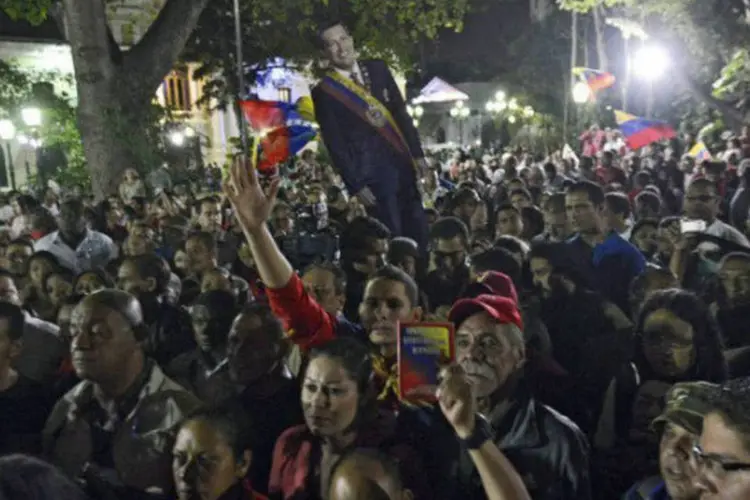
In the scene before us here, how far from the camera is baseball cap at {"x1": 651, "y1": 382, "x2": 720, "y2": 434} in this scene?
7.71ft

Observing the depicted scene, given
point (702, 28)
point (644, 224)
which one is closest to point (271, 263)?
point (644, 224)

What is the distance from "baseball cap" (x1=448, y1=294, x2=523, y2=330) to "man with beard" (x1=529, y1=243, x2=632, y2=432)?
66 centimetres

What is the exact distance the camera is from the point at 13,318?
3801 millimetres

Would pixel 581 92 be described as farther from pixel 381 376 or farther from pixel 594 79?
pixel 381 376

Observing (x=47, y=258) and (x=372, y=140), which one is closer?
(x=47, y=258)

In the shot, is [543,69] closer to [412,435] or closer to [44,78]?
[44,78]

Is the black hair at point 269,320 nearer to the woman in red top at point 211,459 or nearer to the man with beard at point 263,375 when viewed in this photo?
the man with beard at point 263,375

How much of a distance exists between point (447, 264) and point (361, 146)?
5.93ft

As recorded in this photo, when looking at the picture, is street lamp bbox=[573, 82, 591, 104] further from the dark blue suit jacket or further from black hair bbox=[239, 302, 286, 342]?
black hair bbox=[239, 302, 286, 342]

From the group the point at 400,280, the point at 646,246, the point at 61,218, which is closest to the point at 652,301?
the point at 400,280

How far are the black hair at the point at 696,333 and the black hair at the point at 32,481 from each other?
2.46 meters

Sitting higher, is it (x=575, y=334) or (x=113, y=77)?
(x=113, y=77)

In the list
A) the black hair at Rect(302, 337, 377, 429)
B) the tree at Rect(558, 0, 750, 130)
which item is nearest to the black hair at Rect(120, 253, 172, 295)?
the black hair at Rect(302, 337, 377, 429)

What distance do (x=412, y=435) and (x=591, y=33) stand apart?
39406 mm
